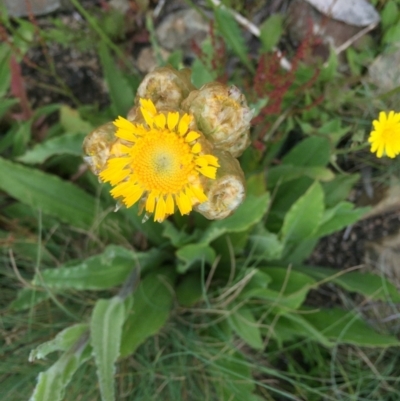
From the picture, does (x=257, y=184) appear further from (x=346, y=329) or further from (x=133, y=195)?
(x=133, y=195)

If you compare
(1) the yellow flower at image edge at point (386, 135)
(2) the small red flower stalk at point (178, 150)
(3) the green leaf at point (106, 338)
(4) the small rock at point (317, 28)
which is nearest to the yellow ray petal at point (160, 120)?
(2) the small red flower stalk at point (178, 150)

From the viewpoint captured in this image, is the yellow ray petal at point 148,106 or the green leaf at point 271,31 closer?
the yellow ray petal at point 148,106

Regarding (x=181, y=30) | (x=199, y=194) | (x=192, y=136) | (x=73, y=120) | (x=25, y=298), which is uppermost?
(x=192, y=136)

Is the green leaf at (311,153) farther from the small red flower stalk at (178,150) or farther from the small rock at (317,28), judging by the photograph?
the small red flower stalk at (178,150)

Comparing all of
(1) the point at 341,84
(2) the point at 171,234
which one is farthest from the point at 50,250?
(1) the point at 341,84

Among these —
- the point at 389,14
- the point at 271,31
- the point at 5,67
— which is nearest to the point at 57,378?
the point at 5,67

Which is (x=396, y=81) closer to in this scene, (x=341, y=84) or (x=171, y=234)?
(x=341, y=84)
